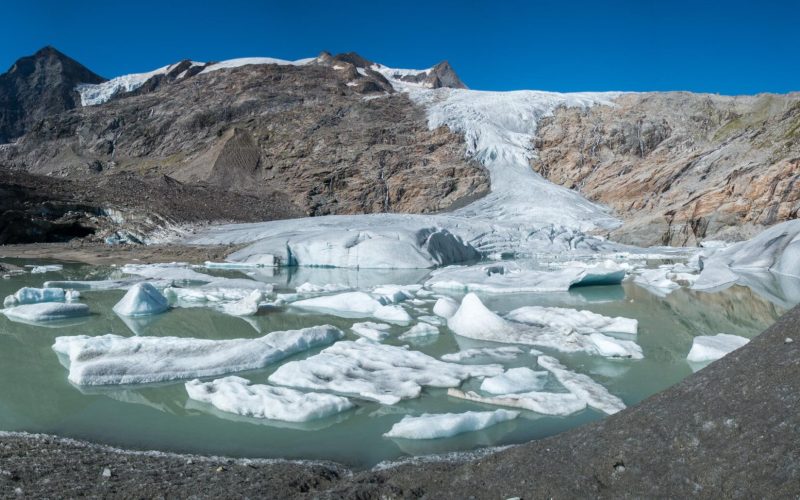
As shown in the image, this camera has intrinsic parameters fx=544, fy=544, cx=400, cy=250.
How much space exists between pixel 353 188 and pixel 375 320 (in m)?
31.9

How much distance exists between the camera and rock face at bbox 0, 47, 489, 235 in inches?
1564

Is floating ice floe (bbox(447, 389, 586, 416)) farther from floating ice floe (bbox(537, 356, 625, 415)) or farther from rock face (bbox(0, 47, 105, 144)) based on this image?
rock face (bbox(0, 47, 105, 144))

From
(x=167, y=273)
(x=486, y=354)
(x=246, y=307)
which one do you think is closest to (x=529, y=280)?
(x=486, y=354)

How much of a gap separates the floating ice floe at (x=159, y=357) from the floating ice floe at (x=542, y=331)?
2.72 m

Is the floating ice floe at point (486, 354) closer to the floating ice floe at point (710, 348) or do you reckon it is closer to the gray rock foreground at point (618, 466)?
the floating ice floe at point (710, 348)

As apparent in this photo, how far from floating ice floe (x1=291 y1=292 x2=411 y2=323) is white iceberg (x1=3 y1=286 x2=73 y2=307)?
441cm

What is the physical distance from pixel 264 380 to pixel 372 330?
2621mm

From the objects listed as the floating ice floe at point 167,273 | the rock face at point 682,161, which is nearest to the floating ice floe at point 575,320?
the floating ice floe at point 167,273

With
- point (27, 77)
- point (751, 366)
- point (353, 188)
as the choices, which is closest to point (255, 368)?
point (751, 366)

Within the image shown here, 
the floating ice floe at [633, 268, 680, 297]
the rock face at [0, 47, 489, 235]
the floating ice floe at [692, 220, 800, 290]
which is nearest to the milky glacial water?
the floating ice floe at [633, 268, 680, 297]

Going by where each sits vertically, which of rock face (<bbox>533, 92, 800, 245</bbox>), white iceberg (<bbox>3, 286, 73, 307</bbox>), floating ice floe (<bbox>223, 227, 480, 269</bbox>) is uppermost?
rock face (<bbox>533, 92, 800, 245</bbox>)

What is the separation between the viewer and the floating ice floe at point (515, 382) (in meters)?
5.35

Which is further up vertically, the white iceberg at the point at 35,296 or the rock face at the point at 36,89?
the rock face at the point at 36,89

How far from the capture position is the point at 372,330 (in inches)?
321
